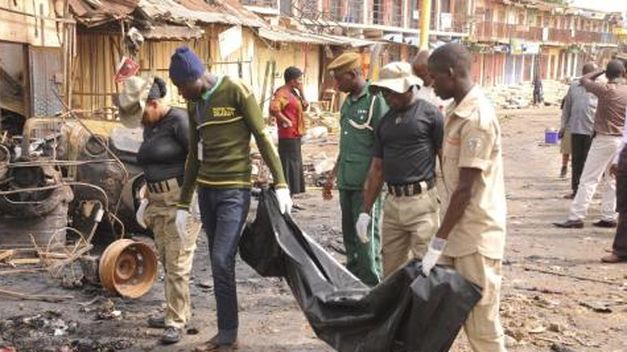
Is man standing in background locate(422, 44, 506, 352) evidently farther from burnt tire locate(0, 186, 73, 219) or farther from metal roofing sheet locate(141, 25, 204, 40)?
metal roofing sheet locate(141, 25, 204, 40)

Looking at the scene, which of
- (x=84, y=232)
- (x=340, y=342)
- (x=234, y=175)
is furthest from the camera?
(x=84, y=232)

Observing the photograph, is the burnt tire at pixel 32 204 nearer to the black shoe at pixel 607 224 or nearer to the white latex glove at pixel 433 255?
the white latex glove at pixel 433 255

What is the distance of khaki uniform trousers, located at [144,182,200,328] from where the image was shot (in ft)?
16.6

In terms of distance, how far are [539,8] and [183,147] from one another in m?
65.8

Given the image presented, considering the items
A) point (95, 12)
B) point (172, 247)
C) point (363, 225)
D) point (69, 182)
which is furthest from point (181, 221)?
point (95, 12)

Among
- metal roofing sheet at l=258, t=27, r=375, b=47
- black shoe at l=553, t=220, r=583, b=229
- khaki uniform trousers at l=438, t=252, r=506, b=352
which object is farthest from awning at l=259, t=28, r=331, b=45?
khaki uniform trousers at l=438, t=252, r=506, b=352

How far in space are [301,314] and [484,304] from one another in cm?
234

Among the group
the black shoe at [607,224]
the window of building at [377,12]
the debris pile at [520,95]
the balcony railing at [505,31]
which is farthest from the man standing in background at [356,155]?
the balcony railing at [505,31]

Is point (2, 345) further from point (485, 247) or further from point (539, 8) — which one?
point (539, 8)

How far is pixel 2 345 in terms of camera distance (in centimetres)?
493

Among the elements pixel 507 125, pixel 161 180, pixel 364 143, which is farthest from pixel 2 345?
pixel 507 125

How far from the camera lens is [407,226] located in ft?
15.8

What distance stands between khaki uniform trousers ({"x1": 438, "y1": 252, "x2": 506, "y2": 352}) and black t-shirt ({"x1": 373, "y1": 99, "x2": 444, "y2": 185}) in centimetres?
117

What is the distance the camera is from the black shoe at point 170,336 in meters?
5.05
